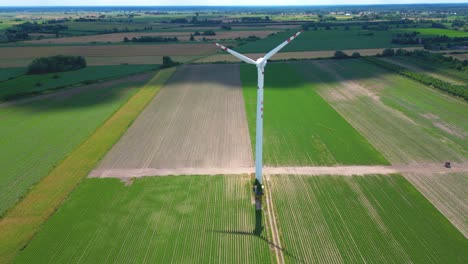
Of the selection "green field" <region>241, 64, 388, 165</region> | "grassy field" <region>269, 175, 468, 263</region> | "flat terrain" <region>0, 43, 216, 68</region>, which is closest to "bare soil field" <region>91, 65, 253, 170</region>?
"green field" <region>241, 64, 388, 165</region>

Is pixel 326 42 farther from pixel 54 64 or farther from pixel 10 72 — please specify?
pixel 10 72

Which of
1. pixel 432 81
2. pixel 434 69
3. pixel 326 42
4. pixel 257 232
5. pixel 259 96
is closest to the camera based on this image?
pixel 257 232

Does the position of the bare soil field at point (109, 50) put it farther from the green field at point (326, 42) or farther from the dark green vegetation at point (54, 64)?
the dark green vegetation at point (54, 64)

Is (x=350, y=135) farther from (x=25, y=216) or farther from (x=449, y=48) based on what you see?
(x=449, y=48)

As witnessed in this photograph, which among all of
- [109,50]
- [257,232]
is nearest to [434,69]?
[257,232]

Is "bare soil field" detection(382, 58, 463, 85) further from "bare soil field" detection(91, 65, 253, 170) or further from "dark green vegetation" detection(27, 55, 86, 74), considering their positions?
"dark green vegetation" detection(27, 55, 86, 74)

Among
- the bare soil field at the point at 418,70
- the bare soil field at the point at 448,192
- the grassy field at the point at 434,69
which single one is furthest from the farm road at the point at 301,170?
the grassy field at the point at 434,69
